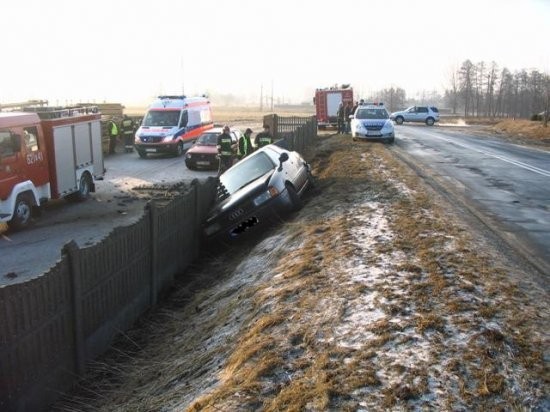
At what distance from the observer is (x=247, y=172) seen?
12.0 m

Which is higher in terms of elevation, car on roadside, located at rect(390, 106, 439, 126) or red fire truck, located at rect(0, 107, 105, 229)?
car on roadside, located at rect(390, 106, 439, 126)

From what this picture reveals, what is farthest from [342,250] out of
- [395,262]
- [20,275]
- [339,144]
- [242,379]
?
[339,144]

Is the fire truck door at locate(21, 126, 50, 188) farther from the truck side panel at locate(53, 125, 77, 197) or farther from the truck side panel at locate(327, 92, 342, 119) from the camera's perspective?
the truck side panel at locate(327, 92, 342, 119)

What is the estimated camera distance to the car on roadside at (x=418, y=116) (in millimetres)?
51469

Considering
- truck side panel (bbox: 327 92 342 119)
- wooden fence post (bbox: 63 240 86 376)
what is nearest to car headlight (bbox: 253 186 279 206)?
wooden fence post (bbox: 63 240 86 376)

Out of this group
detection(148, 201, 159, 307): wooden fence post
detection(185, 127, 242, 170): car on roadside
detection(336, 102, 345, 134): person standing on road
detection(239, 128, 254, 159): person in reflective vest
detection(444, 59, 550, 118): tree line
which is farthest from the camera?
detection(444, 59, 550, 118): tree line

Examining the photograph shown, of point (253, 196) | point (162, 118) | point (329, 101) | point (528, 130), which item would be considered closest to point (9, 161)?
point (253, 196)

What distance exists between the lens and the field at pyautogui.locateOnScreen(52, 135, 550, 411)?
13.2 ft

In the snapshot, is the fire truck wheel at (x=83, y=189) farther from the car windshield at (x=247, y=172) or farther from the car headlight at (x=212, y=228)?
the car headlight at (x=212, y=228)

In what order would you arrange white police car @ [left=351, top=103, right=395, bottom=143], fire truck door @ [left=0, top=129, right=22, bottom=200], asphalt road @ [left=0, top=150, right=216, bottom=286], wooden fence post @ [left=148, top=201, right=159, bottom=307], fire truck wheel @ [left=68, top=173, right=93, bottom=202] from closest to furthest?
wooden fence post @ [left=148, top=201, right=159, bottom=307] → asphalt road @ [left=0, top=150, right=216, bottom=286] → fire truck door @ [left=0, top=129, right=22, bottom=200] → fire truck wheel @ [left=68, top=173, right=93, bottom=202] → white police car @ [left=351, top=103, right=395, bottom=143]

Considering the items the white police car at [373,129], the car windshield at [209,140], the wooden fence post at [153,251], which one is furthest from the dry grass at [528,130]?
the wooden fence post at [153,251]

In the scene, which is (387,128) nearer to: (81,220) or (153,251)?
(81,220)

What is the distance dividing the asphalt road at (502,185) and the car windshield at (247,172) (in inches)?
172

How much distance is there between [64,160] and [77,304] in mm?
10444
